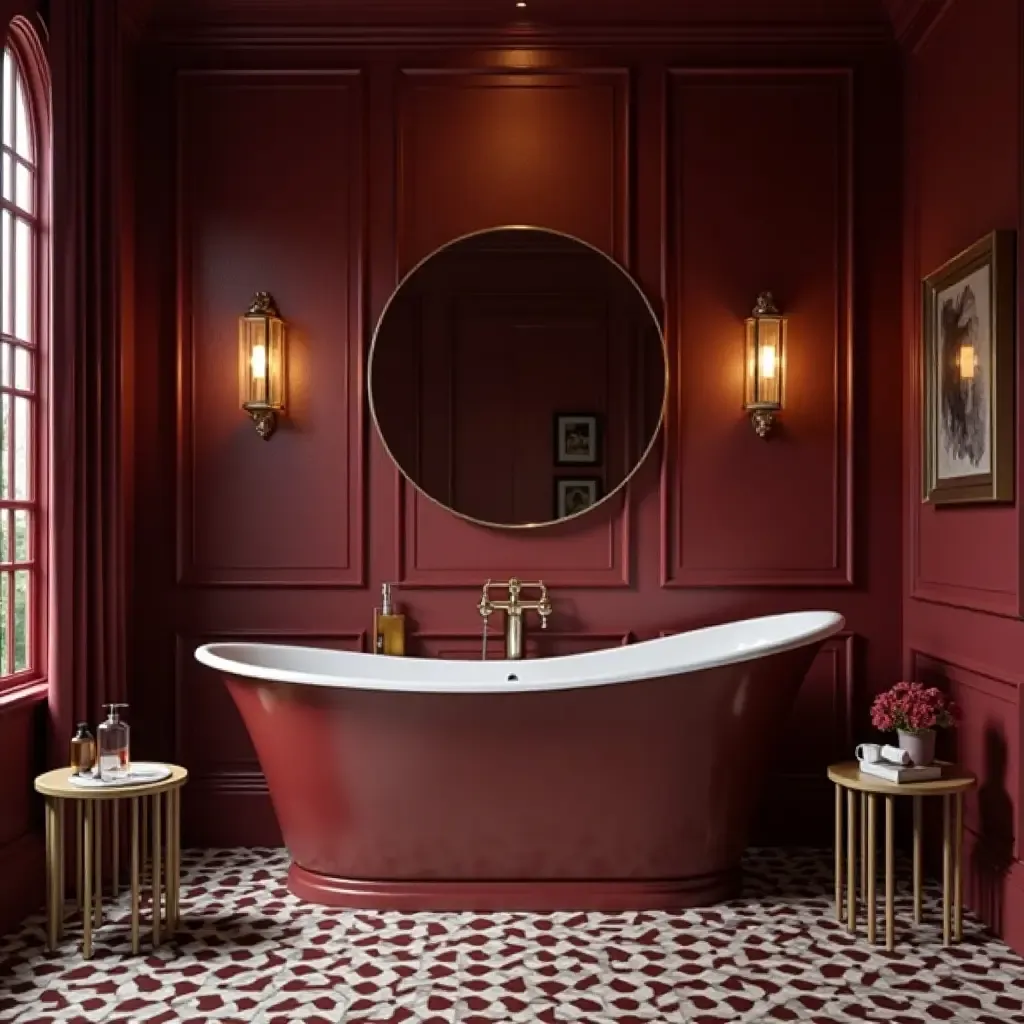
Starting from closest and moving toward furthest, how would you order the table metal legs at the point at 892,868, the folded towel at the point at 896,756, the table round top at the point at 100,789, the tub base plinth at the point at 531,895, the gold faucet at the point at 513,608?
the table round top at the point at 100,789 → the table metal legs at the point at 892,868 → the folded towel at the point at 896,756 → the tub base plinth at the point at 531,895 → the gold faucet at the point at 513,608

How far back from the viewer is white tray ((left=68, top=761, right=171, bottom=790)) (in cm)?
298

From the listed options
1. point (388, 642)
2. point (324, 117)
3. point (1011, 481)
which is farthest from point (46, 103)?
point (1011, 481)

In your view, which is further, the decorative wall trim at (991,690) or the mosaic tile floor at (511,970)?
the decorative wall trim at (991,690)

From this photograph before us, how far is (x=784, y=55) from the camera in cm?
412

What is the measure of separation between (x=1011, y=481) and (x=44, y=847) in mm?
3022

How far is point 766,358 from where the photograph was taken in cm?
402

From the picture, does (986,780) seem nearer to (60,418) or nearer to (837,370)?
(837,370)

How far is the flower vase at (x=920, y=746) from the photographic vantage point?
318cm

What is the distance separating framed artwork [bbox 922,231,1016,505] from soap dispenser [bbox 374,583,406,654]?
187 centimetres

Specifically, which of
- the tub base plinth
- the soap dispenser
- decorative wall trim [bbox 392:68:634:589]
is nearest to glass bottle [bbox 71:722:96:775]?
the tub base plinth

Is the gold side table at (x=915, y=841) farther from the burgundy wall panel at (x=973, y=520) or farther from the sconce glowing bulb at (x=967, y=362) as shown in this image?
the sconce glowing bulb at (x=967, y=362)

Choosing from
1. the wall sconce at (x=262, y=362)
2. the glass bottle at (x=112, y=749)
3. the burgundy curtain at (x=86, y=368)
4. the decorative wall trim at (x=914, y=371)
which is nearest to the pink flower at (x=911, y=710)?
the decorative wall trim at (x=914, y=371)

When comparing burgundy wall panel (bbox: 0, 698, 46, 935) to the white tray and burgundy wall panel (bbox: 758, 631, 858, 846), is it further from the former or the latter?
burgundy wall panel (bbox: 758, 631, 858, 846)

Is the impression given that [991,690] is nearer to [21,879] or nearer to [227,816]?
[227,816]
